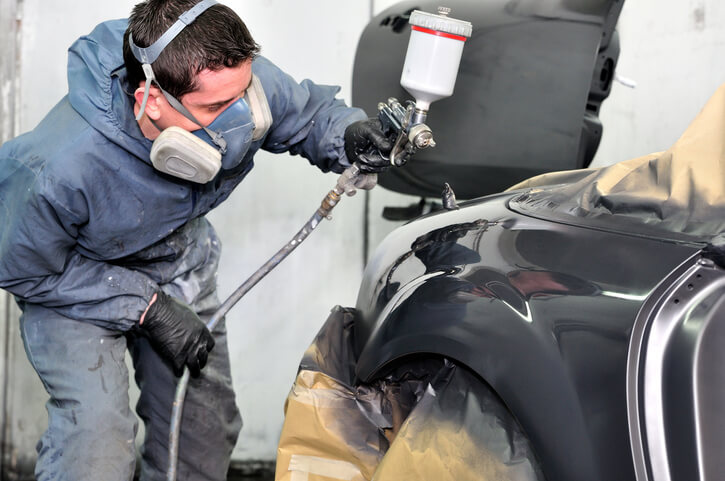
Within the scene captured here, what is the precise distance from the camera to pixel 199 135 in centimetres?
145

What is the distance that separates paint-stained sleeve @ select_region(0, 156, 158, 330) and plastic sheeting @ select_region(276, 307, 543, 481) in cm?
47

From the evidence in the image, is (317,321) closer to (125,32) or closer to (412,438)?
(125,32)

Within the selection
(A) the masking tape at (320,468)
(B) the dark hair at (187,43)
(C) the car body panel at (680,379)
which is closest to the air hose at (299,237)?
(B) the dark hair at (187,43)

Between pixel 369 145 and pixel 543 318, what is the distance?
79 cm

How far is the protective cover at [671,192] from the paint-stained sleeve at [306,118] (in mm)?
731

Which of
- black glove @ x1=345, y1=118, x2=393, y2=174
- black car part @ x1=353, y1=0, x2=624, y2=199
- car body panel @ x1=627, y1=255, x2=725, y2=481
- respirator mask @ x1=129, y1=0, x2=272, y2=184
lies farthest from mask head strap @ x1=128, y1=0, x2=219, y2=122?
car body panel @ x1=627, y1=255, x2=725, y2=481

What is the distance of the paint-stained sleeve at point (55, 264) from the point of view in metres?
1.45

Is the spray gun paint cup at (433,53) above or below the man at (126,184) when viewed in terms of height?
above

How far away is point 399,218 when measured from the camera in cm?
265

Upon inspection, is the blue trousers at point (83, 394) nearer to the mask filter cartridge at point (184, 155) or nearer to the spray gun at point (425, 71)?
the mask filter cartridge at point (184, 155)

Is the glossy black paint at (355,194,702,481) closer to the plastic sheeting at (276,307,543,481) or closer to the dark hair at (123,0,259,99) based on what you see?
the plastic sheeting at (276,307,543,481)

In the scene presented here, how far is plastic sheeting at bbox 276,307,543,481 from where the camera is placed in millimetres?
967

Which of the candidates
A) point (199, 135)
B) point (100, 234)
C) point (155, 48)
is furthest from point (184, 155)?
point (100, 234)

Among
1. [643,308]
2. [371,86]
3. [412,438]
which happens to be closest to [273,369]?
[371,86]
